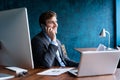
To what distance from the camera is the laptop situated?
1.75 meters

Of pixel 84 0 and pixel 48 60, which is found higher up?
pixel 84 0

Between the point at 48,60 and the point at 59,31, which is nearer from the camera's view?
the point at 48,60

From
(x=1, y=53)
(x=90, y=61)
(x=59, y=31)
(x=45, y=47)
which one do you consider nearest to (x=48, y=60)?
(x=45, y=47)

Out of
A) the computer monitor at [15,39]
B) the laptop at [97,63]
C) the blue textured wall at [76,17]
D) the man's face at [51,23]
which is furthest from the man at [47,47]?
the blue textured wall at [76,17]

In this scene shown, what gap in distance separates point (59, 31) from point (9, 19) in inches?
132

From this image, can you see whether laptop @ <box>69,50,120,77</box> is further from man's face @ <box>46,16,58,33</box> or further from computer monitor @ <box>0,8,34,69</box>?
man's face @ <box>46,16,58,33</box>

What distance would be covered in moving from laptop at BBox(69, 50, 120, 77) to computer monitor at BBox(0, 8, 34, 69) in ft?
1.29

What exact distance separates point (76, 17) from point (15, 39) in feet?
11.2

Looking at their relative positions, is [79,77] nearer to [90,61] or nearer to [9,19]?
[90,61]

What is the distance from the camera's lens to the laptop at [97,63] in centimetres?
175

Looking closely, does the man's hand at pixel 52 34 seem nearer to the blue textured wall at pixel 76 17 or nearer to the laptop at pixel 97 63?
the laptop at pixel 97 63

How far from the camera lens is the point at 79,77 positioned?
5.90ft

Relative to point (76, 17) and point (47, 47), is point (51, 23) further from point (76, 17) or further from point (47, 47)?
point (76, 17)

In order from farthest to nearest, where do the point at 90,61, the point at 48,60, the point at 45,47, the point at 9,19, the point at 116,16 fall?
the point at 116,16 < the point at 45,47 < the point at 48,60 < the point at 9,19 < the point at 90,61
